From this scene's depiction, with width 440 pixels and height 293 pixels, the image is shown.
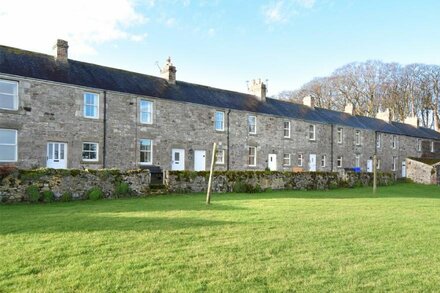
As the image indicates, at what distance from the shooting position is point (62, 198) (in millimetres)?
14422

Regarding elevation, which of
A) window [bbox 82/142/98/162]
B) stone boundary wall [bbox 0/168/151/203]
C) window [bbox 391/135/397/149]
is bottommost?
stone boundary wall [bbox 0/168/151/203]

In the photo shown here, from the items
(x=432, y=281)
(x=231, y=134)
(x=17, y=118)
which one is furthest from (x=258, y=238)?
(x=231, y=134)

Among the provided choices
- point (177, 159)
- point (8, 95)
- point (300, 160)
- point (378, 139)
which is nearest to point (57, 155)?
point (8, 95)

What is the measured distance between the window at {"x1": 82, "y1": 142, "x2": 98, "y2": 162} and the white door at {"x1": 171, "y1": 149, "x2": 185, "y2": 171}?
16.9 feet

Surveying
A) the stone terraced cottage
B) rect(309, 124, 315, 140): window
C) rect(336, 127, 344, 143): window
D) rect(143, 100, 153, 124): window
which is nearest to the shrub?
the stone terraced cottage

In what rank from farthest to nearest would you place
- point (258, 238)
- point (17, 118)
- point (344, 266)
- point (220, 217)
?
1. point (17, 118)
2. point (220, 217)
3. point (258, 238)
4. point (344, 266)

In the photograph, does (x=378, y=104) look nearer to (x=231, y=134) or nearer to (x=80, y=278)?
(x=231, y=134)

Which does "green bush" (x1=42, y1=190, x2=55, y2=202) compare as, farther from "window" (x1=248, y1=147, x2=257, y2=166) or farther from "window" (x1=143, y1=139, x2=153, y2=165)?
"window" (x1=248, y1=147, x2=257, y2=166)

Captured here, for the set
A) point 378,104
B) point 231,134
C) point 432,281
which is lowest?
point 432,281

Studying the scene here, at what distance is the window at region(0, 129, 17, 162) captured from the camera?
1848 centimetres

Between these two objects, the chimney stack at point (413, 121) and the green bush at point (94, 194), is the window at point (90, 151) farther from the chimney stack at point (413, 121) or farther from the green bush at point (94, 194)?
the chimney stack at point (413, 121)

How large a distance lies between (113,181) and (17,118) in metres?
6.88

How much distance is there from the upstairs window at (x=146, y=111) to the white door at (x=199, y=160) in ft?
13.5

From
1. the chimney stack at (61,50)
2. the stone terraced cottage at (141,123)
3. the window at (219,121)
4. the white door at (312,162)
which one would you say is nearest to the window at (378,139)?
the stone terraced cottage at (141,123)
